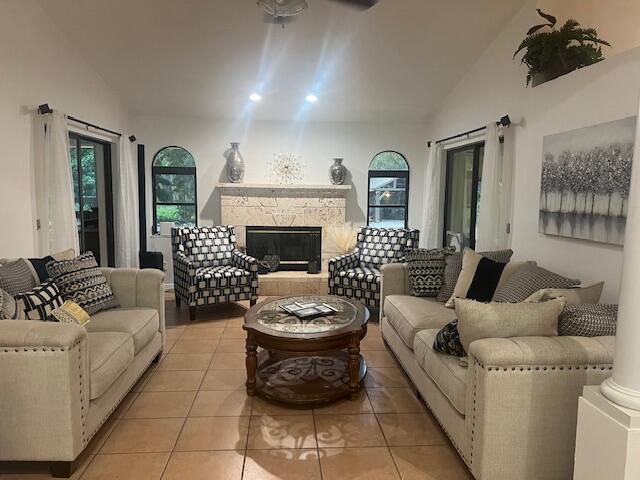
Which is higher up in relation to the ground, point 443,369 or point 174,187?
point 174,187

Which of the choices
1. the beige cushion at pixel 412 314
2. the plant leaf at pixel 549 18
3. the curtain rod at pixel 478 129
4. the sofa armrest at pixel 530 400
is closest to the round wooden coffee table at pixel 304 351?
the beige cushion at pixel 412 314

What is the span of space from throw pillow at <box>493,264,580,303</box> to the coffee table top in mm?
920

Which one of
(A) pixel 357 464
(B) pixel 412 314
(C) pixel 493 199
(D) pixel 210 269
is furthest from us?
(D) pixel 210 269

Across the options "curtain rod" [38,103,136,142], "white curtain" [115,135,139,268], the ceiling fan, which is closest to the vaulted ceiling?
the ceiling fan

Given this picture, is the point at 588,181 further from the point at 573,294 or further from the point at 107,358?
the point at 107,358

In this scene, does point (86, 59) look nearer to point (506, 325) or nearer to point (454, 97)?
point (454, 97)

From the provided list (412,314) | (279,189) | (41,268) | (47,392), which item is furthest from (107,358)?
(279,189)

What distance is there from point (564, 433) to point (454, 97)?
412cm

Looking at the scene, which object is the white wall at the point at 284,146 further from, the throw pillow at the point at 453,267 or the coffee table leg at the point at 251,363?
the coffee table leg at the point at 251,363

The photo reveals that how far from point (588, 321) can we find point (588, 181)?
3.95 feet

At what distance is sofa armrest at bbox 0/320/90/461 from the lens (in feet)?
6.36

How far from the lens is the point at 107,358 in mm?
2340

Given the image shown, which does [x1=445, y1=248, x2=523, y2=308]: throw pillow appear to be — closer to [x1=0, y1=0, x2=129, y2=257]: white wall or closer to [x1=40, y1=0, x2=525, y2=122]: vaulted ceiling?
[x1=40, y1=0, x2=525, y2=122]: vaulted ceiling

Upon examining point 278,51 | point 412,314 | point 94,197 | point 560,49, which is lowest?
point 412,314
